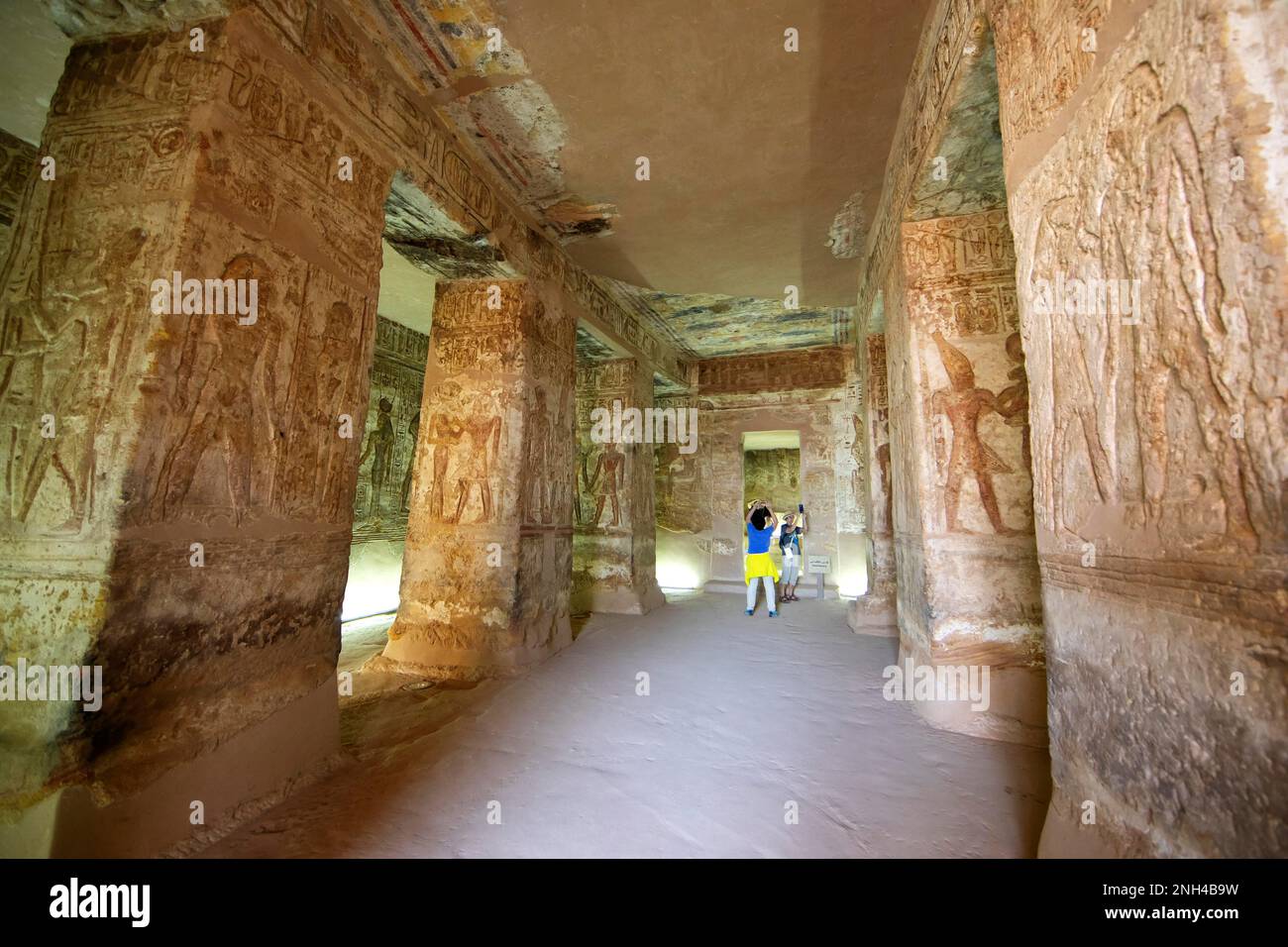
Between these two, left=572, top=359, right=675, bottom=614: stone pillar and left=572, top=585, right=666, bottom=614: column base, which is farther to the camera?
left=572, top=359, right=675, bottom=614: stone pillar

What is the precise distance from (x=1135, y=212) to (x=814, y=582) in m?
9.04

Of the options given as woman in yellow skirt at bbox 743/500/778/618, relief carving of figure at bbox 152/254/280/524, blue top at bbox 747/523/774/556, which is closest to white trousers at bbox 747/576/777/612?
woman in yellow skirt at bbox 743/500/778/618

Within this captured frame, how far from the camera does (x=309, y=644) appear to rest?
2666 millimetres

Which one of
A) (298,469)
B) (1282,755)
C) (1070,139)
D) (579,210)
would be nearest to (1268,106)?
(1070,139)

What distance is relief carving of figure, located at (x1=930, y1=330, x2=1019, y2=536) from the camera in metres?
3.27

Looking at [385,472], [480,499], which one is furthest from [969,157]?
[385,472]

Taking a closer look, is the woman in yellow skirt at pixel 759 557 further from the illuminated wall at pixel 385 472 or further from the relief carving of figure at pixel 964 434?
the illuminated wall at pixel 385 472

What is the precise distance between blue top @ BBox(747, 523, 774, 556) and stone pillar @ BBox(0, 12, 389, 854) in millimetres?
5112

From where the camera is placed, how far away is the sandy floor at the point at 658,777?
6.63ft

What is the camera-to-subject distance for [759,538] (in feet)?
22.5

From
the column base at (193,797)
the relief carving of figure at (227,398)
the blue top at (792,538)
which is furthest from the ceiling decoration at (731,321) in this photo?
the column base at (193,797)

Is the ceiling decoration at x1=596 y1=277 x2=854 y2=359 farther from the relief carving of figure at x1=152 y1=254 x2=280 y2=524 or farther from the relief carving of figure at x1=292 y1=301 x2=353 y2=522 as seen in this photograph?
the relief carving of figure at x1=152 y1=254 x2=280 y2=524

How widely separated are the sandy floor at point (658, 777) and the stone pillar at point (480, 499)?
45 centimetres

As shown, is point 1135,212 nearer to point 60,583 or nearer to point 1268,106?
point 1268,106
